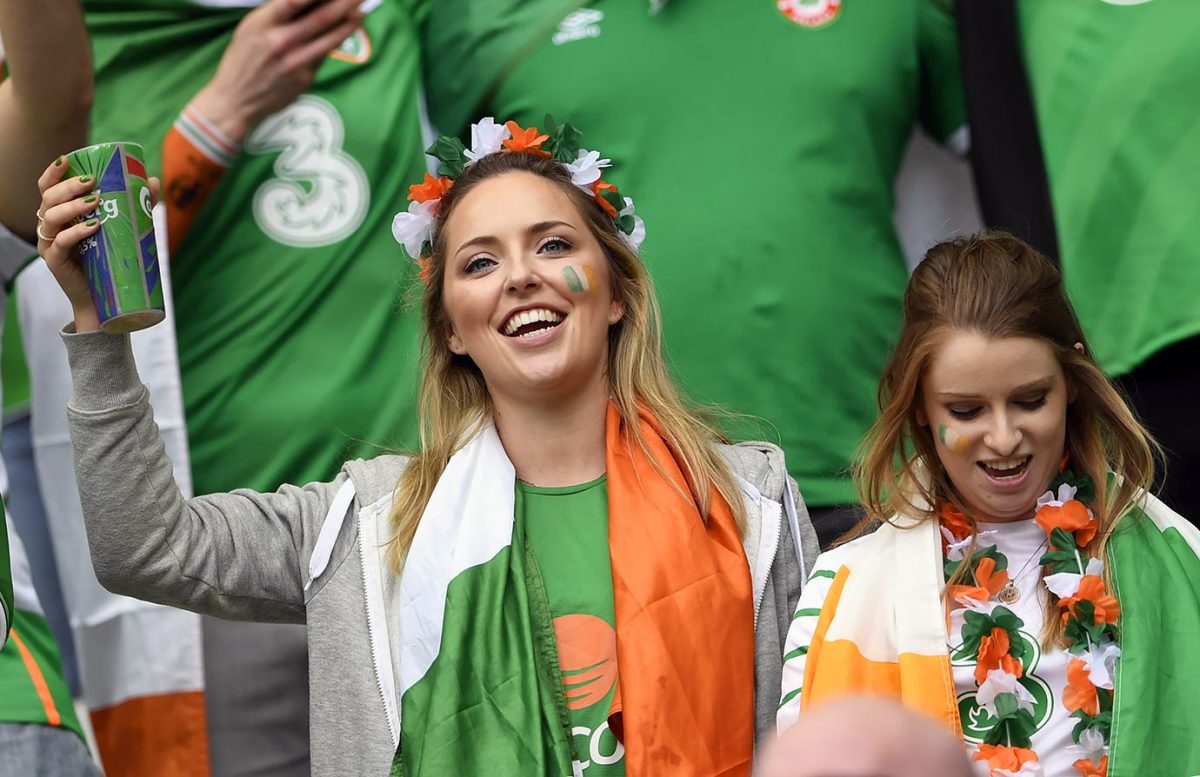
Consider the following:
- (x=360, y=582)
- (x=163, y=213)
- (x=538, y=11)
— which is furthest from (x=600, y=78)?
(x=360, y=582)

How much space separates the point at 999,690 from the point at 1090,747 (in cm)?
16

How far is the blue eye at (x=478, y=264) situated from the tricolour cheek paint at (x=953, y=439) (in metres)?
0.85

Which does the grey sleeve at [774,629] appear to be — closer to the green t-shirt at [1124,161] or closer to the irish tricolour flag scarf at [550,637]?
the irish tricolour flag scarf at [550,637]

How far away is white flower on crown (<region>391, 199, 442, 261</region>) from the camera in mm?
3246

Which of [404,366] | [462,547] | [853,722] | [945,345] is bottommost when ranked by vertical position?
[404,366]

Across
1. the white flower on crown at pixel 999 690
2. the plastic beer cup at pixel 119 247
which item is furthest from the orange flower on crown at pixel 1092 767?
the plastic beer cup at pixel 119 247

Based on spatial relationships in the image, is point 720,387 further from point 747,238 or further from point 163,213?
point 163,213

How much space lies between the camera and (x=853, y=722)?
4.75ft

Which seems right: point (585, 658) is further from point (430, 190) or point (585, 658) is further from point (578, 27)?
point (578, 27)

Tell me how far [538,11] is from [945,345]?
165 cm

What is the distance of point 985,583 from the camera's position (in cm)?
281

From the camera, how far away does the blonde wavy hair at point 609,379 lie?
3.03 meters

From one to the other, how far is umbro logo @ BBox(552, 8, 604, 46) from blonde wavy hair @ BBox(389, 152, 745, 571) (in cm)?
86

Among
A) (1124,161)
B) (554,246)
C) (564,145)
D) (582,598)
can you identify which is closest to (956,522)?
(582,598)
